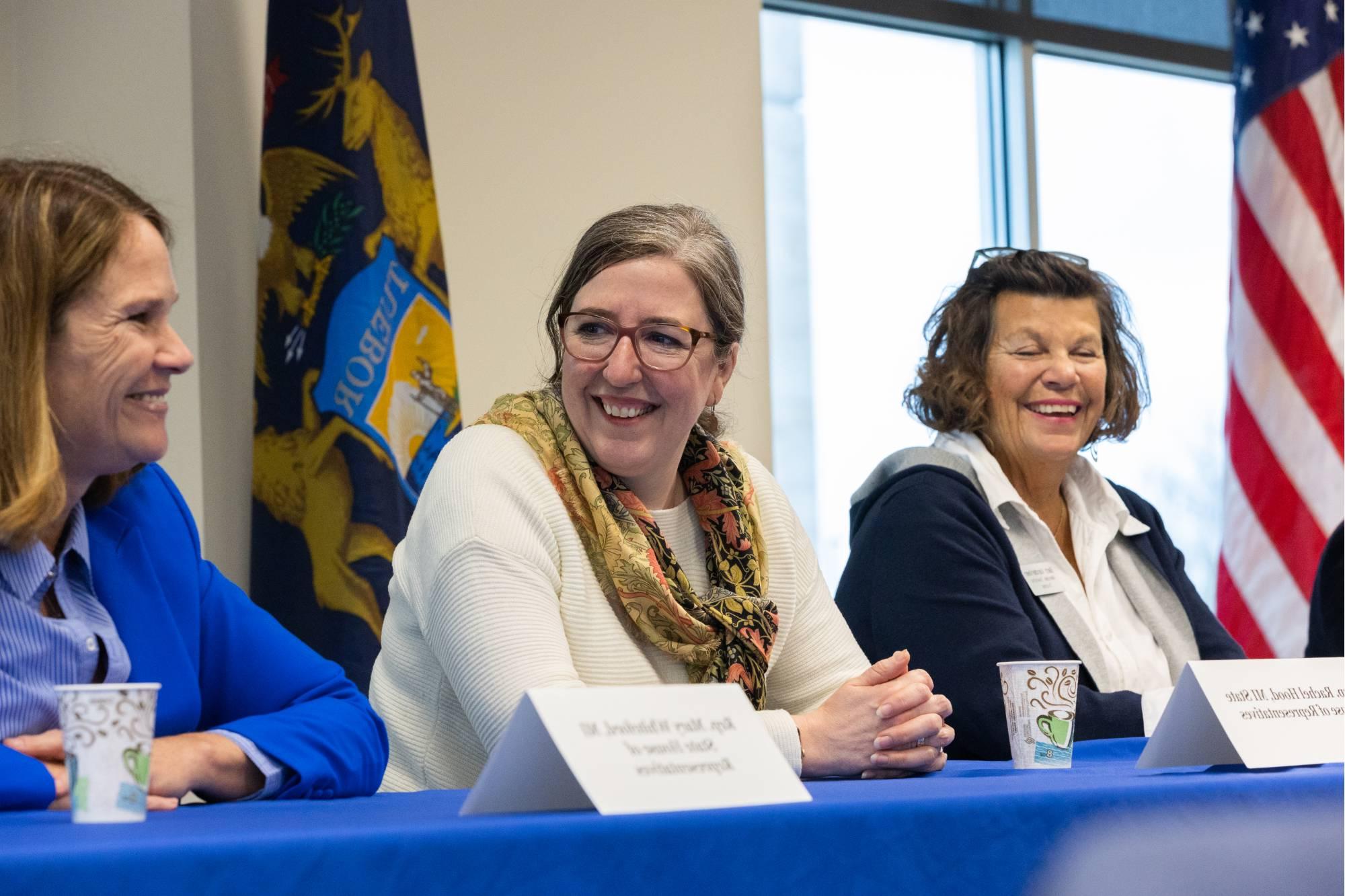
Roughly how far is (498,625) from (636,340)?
48 cm

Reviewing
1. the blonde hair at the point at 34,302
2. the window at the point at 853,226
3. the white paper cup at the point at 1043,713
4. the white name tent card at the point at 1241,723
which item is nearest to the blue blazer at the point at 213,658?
the blonde hair at the point at 34,302

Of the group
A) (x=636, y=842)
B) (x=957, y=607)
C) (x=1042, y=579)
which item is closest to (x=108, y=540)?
(x=636, y=842)

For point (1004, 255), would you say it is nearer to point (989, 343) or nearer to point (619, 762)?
point (989, 343)

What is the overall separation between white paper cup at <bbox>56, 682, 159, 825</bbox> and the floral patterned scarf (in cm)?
83

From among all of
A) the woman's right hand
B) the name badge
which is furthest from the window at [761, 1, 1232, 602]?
the woman's right hand

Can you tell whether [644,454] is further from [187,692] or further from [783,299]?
[783,299]

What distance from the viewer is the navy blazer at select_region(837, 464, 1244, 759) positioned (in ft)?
6.93

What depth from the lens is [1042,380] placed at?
8.62ft

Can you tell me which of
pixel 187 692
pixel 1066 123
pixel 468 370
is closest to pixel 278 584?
pixel 468 370

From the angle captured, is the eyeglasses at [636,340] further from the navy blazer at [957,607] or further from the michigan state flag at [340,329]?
the michigan state flag at [340,329]

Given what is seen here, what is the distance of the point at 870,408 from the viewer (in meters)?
4.45

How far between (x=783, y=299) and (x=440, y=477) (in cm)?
273

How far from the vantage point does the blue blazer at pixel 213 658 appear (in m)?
1.32

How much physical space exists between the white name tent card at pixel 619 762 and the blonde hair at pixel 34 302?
0.59 m
